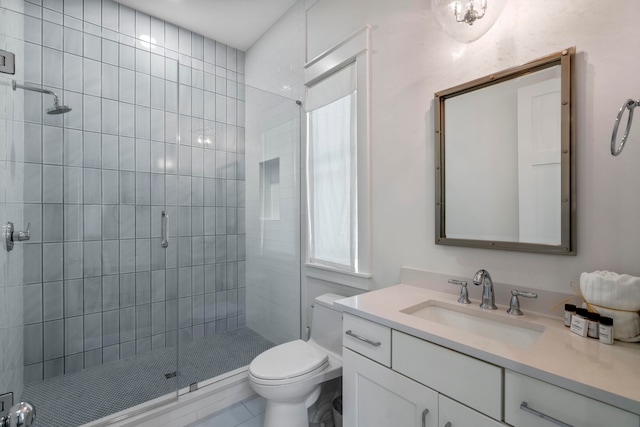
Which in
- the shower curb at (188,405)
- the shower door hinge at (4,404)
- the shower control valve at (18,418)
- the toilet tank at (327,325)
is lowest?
the shower curb at (188,405)

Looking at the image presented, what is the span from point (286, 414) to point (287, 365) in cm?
22

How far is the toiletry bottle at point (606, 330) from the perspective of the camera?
83 centimetres

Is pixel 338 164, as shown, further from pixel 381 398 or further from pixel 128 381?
pixel 128 381

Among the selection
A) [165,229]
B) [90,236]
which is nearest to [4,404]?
[165,229]

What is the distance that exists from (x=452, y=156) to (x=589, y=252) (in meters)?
0.63

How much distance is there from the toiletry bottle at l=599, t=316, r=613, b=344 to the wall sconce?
1119 mm

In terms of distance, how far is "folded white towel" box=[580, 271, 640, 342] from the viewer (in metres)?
0.83

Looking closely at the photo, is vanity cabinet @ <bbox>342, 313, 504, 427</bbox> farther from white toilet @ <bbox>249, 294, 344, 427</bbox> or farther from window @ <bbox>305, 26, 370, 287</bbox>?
window @ <bbox>305, 26, 370, 287</bbox>

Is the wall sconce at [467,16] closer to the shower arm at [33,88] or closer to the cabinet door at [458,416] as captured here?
the cabinet door at [458,416]

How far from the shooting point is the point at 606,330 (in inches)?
32.8

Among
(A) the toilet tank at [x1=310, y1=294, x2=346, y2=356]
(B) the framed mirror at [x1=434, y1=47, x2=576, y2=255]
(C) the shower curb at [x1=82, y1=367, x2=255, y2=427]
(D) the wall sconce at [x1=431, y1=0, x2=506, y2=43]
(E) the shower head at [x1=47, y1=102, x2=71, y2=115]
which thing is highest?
(D) the wall sconce at [x1=431, y1=0, x2=506, y2=43]

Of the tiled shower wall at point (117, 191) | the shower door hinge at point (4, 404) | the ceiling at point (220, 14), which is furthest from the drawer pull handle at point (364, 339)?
the ceiling at point (220, 14)

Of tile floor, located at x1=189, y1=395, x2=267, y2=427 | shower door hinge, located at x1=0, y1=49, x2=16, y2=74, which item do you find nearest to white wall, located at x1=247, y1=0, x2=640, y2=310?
tile floor, located at x1=189, y1=395, x2=267, y2=427

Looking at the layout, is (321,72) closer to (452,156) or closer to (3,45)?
(452,156)
